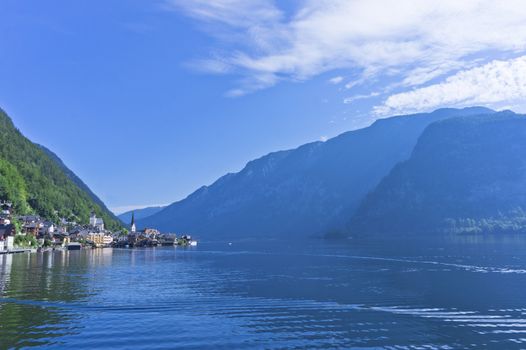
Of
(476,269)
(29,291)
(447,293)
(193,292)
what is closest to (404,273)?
(476,269)

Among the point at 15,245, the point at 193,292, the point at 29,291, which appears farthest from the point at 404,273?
the point at 15,245

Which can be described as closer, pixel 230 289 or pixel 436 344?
pixel 436 344

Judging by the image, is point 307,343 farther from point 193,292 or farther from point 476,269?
point 476,269

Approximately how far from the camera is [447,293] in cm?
6812

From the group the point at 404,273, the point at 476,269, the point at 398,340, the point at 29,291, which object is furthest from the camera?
the point at 476,269

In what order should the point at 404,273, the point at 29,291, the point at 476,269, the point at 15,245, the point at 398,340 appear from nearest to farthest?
the point at 398,340, the point at 29,291, the point at 404,273, the point at 476,269, the point at 15,245

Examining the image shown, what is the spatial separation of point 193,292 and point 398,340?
116 ft

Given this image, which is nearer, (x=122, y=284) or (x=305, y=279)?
(x=122, y=284)

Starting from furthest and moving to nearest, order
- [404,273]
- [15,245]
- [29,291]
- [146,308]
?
[15,245]
[404,273]
[29,291]
[146,308]

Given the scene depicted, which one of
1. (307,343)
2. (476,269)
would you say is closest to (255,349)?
(307,343)

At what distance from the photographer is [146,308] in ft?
181

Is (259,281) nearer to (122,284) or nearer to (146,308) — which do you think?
(122,284)

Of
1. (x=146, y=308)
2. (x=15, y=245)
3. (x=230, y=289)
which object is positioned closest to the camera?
(x=146, y=308)

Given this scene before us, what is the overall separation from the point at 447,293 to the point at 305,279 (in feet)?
85.4
